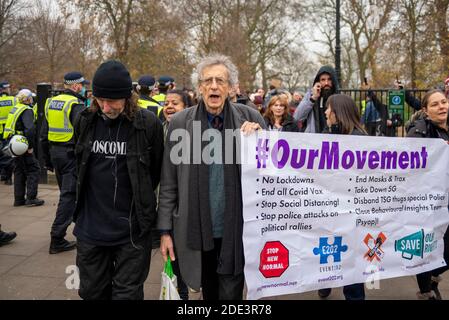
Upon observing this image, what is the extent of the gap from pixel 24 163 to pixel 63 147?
8.09 ft

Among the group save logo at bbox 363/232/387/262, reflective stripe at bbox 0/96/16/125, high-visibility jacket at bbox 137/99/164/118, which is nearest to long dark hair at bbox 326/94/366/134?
save logo at bbox 363/232/387/262

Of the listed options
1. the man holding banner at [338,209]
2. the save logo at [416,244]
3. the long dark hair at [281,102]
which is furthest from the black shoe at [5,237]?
the save logo at [416,244]

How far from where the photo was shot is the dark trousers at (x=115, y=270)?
306 cm

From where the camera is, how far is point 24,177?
7.85 metres

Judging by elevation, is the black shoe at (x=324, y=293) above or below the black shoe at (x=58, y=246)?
below

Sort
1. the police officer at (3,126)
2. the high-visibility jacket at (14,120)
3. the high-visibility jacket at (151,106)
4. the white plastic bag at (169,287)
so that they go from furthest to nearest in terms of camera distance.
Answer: the police officer at (3,126), the high-visibility jacket at (14,120), the high-visibility jacket at (151,106), the white plastic bag at (169,287)

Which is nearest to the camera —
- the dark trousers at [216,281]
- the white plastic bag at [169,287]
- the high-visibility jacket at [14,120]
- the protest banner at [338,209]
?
the white plastic bag at [169,287]

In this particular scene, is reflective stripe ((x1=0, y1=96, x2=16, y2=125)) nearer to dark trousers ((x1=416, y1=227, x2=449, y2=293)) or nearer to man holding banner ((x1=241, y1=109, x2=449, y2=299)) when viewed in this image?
man holding banner ((x1=241, y1=109, x2=449, y2=299))

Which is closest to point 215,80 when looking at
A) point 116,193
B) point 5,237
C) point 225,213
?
point 225,213

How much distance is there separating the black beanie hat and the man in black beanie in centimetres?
4

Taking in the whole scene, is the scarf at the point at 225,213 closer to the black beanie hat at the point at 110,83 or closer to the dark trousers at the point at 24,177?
the black beanie hat at the point at 110,83

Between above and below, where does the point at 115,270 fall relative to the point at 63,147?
below

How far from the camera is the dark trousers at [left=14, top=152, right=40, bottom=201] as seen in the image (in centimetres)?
776

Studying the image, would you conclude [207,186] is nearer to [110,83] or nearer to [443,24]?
[110,83]
